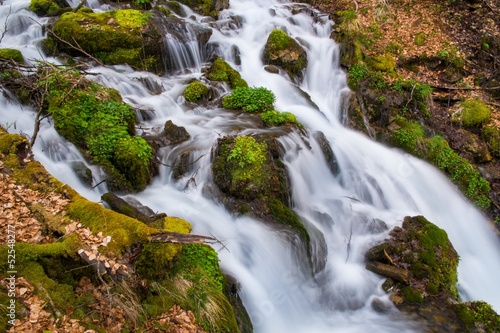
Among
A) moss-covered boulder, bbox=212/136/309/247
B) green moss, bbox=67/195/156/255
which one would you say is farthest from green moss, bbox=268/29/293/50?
green moss, bbox=67/195/156/255

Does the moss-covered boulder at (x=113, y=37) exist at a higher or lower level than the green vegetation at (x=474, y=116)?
higher

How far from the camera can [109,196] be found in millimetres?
5461

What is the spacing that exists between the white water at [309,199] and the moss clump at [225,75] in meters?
0.66

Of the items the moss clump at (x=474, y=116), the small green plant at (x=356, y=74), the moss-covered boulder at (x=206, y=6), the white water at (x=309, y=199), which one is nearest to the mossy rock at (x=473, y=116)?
the moss clump at (x=474, y=116)

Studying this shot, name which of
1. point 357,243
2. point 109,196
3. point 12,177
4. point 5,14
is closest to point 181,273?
point 109,196

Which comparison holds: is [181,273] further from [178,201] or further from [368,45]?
[368,45]

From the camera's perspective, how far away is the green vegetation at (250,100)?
9.28 metres

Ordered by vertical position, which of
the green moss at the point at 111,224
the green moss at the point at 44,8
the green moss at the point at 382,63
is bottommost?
the green moss at the point at 111,224

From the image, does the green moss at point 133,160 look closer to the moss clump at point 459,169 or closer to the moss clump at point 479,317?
the moss clump at point 479,317

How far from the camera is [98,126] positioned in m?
6.96

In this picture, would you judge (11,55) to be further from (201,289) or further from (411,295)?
(411,295)

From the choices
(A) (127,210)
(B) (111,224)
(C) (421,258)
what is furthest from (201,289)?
(C) (421,258)

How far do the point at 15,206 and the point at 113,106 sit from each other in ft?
11.8

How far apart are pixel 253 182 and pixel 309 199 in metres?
1.60
